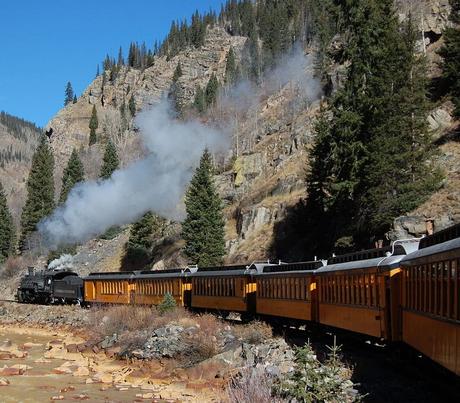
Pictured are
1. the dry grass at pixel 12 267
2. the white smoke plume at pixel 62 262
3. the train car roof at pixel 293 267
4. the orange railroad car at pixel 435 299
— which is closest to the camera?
the orange railroad car at pixel 435 299

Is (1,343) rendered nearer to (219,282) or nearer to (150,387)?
(219,282)

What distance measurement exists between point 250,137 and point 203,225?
47.6 metres

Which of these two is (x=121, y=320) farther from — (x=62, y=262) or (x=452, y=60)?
(x=62, y=262)

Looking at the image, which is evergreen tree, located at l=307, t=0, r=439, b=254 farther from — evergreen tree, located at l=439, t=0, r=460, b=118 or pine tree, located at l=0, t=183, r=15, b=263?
pine tree, located at l=0, t=183, r=15, b=263

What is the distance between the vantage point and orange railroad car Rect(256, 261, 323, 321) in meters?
22.9

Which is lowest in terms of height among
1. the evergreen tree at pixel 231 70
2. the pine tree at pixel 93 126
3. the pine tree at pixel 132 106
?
the pine tree at pixel 93 126

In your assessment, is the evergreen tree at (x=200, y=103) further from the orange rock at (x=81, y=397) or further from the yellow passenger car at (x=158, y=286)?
the orange rock at (x=81, y=397)

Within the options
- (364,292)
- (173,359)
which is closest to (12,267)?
(173,359)

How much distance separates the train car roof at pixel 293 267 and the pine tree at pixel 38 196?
64.2m

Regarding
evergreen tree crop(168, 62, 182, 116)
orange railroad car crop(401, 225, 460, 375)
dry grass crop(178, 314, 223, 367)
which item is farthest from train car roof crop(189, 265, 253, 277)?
evergreen tree crop(168, 62, 182, 116)

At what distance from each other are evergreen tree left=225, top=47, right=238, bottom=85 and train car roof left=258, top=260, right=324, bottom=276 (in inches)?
4440

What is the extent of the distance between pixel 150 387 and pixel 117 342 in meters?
9.36

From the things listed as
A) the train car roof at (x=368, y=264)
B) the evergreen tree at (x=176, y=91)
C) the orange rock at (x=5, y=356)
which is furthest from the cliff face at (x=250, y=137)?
the orange rock at (x=5, y=356)

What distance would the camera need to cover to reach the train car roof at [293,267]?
23281 mm
